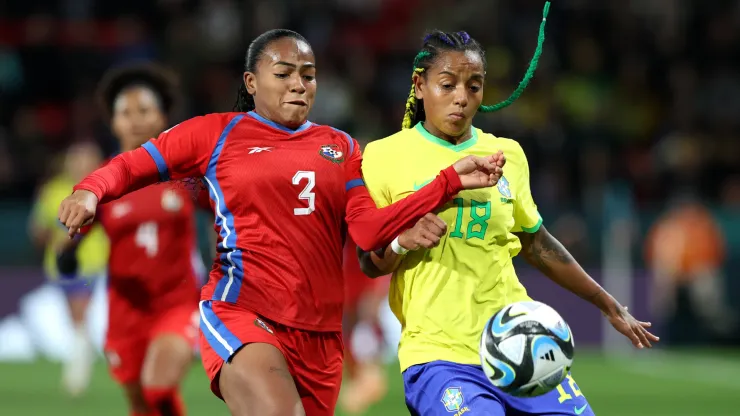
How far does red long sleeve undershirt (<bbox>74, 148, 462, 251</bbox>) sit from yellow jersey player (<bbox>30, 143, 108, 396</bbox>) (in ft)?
21.6

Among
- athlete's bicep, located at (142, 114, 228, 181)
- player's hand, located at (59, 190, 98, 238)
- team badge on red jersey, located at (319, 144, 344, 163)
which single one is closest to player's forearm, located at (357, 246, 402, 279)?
team badge on red jersey, located at (319, 144, 344, 163)

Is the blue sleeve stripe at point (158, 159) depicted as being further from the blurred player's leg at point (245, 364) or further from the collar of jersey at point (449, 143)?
the collar of jersey at point (449, 143)

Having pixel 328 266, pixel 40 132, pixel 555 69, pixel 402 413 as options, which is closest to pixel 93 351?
pixel 40 132

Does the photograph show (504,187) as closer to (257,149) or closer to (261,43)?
(257,149)

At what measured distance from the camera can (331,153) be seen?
19.3 feet

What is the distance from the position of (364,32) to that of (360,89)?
161 cm

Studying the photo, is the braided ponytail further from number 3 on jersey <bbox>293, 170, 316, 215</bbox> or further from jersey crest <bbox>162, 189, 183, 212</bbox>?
jersey crest <bbox>162, 189, 183, 212</bbox>

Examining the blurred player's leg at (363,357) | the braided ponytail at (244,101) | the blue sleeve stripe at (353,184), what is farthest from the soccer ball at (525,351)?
the blurred player's leg at (363,357)

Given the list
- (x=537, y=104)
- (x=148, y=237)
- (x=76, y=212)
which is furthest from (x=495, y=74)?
(x=76, y=212)

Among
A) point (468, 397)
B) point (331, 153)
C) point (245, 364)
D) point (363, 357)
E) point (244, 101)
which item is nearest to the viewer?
point (468, 397)

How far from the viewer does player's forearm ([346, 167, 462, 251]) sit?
5344 mm

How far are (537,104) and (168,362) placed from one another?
12.5 metres

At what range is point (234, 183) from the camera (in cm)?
570

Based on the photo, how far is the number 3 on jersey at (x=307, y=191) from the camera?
5.71 meters
